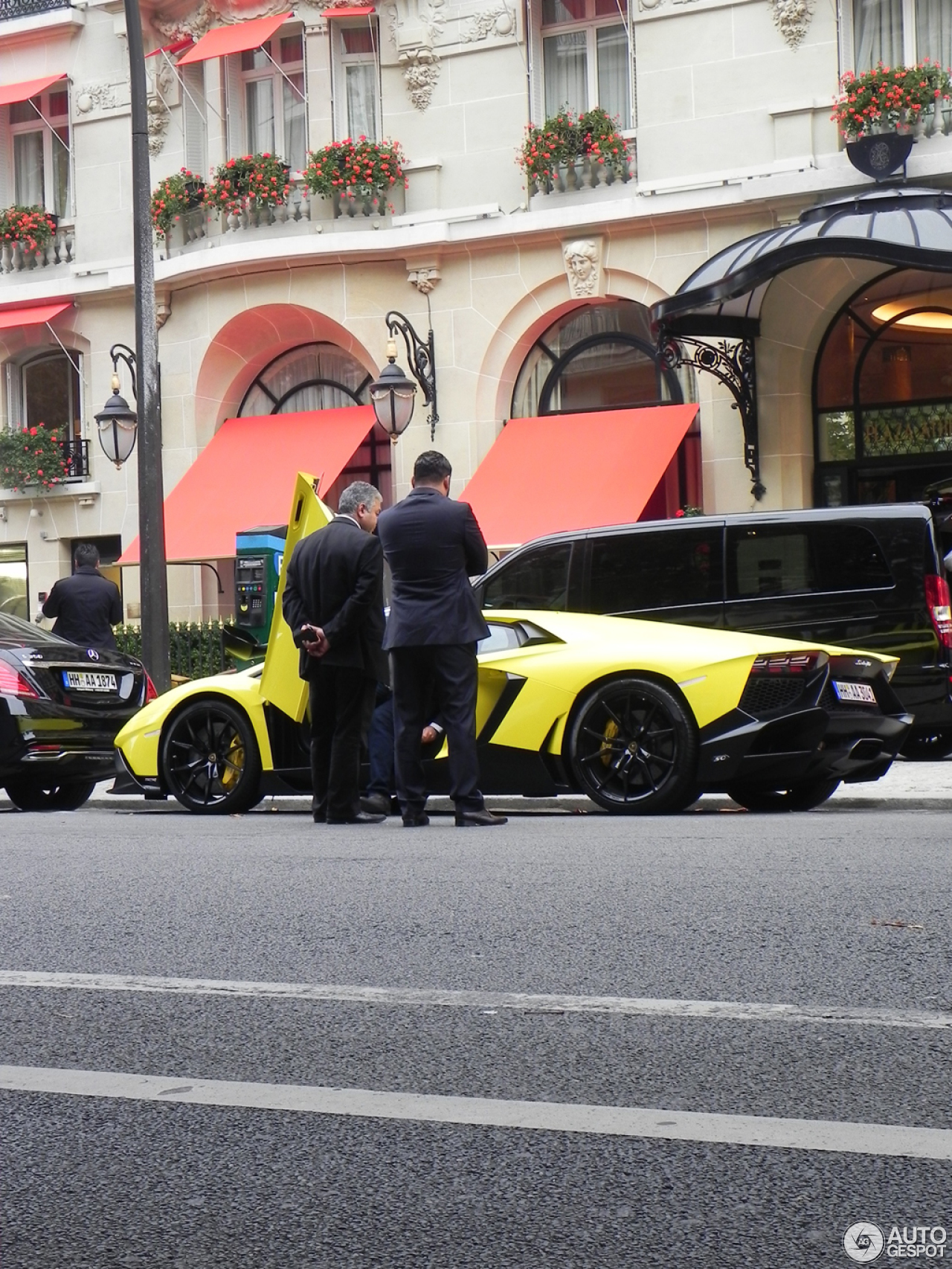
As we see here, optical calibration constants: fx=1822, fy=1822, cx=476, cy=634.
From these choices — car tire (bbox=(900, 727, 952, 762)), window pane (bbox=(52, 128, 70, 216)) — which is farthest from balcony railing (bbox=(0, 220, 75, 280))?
car tire (bbox=(900, 727, 952, 762))

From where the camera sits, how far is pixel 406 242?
71.5 feet

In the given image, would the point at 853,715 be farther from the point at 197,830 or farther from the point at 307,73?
the point at 307,73

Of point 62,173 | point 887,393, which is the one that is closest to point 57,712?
point 887,393

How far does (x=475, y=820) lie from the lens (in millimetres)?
9195

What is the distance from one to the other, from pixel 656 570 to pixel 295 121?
504 inches

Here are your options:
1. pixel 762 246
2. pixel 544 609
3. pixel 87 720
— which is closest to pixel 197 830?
pixel 87 720

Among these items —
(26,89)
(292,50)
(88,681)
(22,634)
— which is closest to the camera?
(88,681)

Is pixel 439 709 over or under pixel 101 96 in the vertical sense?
under

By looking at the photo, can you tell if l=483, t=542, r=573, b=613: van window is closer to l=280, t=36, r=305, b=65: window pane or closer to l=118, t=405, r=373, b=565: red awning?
l=118, t=405, r=373, b=565: red awning

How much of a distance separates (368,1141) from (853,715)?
22.1 ft

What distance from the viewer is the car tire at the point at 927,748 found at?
13.1 metres

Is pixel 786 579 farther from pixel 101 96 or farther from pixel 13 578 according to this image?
pixel 101 96

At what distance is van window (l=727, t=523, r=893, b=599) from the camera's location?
1178 centimetres

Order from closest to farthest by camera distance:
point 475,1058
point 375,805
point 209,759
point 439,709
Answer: point 475,1058 < point 439,709 < point 375,805 < point 209,759
